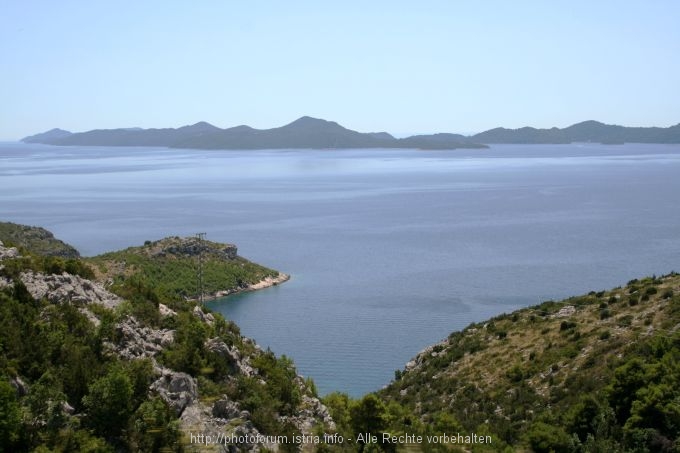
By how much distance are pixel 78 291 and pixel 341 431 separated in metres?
8.26

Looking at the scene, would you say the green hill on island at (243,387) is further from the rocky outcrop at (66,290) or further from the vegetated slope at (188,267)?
the vegetated slope at (188,267)

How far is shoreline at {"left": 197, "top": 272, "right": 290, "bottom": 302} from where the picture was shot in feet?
203

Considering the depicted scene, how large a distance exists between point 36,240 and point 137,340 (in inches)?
2526

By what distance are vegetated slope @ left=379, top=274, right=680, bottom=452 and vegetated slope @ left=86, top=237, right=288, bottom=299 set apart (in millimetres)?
32110

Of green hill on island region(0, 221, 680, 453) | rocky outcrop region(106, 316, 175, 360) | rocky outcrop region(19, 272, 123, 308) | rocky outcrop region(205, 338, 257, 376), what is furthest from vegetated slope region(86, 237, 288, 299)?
rocky outcrop region(106, 316, 175, 360)

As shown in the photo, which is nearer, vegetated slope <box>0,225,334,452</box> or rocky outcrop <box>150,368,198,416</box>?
vegetated slope <box>0,225,334,452</box>

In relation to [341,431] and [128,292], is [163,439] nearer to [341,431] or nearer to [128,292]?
[341,431]

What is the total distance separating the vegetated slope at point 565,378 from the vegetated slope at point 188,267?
32110mm

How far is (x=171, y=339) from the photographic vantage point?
18500 millimetres

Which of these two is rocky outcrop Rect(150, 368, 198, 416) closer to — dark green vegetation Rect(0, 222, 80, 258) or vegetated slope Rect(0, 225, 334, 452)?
vegetated slope Rect(0, 225, 334, 452)

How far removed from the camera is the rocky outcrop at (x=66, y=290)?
18172 mm

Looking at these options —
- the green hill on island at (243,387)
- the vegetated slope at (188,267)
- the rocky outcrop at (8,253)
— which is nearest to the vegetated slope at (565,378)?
the green hill on island at (243,387)

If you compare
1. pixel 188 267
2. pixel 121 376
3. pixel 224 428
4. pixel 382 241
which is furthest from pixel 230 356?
pixel 382 241

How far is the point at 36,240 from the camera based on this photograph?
75.2 m
